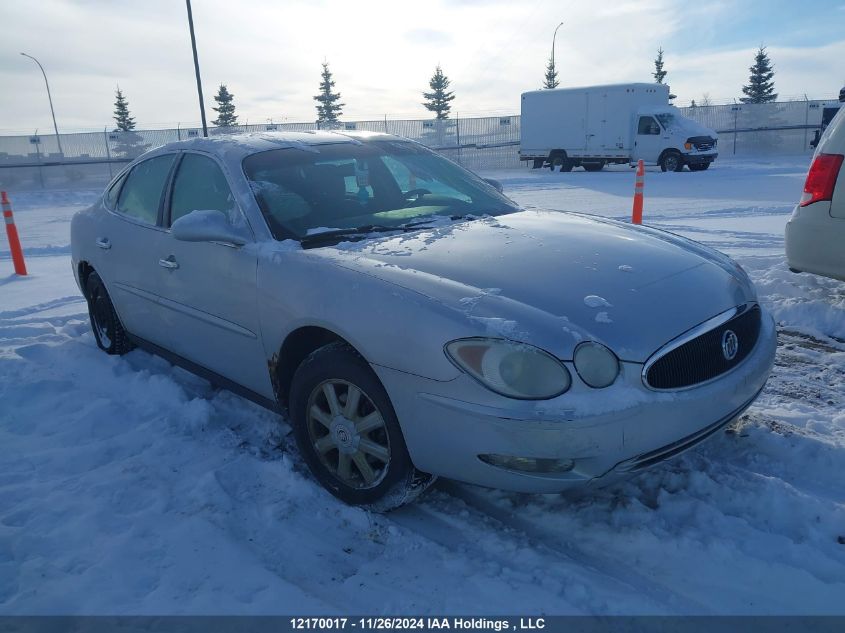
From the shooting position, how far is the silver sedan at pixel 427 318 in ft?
7.52

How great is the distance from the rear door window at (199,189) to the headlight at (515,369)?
170 cm

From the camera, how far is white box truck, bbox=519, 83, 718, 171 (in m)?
22.7

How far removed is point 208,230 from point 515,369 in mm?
1763

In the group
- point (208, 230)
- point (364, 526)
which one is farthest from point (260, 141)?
point (364, 526)

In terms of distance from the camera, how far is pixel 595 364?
229 centimetres

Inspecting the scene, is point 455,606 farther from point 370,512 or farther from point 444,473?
point 370,512

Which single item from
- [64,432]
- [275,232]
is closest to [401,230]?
[275,232]

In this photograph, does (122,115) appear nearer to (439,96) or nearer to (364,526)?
(439,96)

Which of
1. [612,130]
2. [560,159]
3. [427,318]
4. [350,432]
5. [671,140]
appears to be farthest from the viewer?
[560,159]

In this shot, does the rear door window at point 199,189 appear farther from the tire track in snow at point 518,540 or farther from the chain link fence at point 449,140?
the chain link fence at point 449,140

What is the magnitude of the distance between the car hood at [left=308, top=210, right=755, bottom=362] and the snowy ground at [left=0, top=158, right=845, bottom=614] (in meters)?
0.69

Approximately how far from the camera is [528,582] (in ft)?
7.64

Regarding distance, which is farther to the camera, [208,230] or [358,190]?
[358,190]

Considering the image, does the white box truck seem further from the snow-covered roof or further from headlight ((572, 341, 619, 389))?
headlight ((572, 341, 619, 389))
